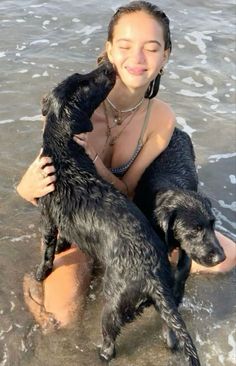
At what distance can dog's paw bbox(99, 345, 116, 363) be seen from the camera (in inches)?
147

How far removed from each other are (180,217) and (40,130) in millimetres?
2772

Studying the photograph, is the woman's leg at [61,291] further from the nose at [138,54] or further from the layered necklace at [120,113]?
the nose at [138,54]

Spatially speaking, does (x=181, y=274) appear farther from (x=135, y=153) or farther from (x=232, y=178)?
(x=232, y=178)

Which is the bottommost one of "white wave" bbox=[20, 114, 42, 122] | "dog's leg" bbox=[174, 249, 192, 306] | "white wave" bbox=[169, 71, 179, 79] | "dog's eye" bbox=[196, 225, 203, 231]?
"white wave" bbox=[169, 71, 179, 79]

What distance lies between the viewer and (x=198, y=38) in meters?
8.97

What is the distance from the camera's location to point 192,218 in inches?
154

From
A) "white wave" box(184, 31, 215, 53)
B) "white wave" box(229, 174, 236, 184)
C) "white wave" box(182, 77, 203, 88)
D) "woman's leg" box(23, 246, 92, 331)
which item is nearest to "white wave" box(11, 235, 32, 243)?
"woman's leg" box(23, 246, 92, 331)

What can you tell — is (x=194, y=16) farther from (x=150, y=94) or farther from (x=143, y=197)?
(x=143, y=197)

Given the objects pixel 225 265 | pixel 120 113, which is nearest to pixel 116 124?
pixel 120 113

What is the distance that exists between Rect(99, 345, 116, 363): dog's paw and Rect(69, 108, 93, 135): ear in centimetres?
158

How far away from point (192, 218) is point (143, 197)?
2.23ft

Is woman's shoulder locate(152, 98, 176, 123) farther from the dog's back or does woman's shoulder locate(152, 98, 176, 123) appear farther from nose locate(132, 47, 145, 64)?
nose locate(132, 47, 145, 64)

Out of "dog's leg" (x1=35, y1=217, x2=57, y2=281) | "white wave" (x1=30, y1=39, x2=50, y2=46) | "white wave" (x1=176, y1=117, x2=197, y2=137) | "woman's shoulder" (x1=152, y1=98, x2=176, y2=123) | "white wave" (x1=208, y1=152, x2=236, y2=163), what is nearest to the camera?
"dog's leg" (x1=35, y1=217, x2=57, y2=281)

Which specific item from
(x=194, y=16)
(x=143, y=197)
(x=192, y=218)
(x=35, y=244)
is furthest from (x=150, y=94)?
(x=194, y=16)
